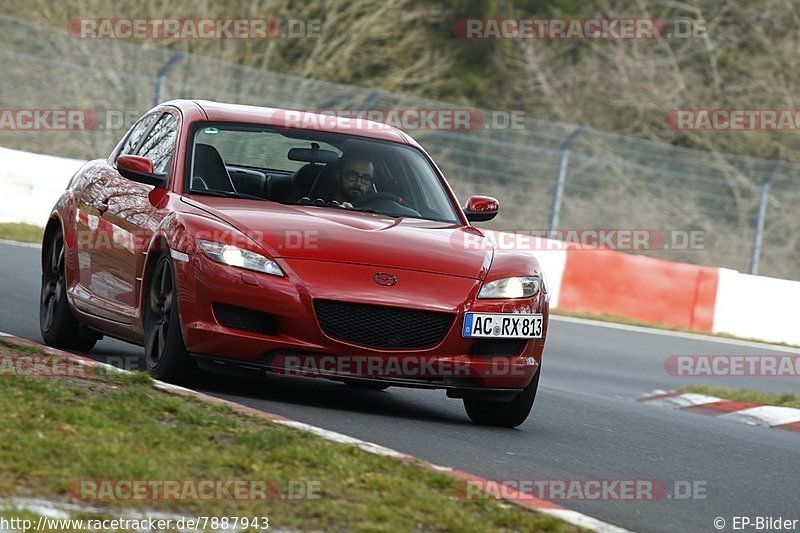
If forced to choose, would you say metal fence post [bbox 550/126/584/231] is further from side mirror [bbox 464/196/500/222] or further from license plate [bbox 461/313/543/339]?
license plate [bbox 461/313/543/339]

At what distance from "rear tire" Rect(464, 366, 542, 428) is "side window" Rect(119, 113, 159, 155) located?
274cm

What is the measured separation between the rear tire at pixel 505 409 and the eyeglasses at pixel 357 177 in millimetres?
1417

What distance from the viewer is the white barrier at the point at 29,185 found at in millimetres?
20469

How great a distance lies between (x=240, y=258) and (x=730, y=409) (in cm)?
600

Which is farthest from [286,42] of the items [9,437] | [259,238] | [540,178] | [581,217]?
[9,437]

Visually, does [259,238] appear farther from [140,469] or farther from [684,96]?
[684,96]

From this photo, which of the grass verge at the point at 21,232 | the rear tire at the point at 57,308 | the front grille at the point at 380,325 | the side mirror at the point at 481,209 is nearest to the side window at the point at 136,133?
the rear tire at the point at 57,308

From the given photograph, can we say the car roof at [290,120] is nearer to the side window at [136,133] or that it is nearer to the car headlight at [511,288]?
the side window at [136,133]

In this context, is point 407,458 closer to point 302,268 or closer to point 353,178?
point 302,268

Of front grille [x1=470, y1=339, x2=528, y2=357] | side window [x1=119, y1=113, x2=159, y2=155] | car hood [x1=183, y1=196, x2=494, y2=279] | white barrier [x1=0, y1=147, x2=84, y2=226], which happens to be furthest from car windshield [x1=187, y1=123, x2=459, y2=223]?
white barrier [x1=0, y1=147, x2=84, y2=226]

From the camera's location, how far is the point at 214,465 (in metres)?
5.51

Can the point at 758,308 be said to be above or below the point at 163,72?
below

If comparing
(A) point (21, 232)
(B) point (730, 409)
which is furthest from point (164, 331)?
(A) point (21, 232)

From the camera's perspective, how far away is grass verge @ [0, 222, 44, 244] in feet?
62.6
